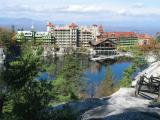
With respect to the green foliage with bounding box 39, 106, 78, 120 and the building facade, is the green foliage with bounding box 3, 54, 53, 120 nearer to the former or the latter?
the green foliage with bounding box 39, 106, 78, 120

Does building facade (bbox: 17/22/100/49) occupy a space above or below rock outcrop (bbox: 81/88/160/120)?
below

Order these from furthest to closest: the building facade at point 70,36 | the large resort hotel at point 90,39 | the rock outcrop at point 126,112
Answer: the building facade at point 70,36 → the large resort hotel at point 90,39 → the rock outcrop at point 126,112

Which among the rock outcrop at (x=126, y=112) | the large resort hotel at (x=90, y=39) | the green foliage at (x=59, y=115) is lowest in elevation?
the large resort hotel at (x=90, y=39)

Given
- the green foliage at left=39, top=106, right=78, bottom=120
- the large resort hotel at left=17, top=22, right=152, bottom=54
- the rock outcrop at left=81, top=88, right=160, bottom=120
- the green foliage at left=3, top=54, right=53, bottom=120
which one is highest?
the green foliage at left=3, top=54, right=53, bottom=120

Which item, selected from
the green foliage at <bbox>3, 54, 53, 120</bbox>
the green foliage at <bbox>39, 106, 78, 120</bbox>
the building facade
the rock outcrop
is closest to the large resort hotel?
the building facade

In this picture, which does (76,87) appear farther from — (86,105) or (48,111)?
(48,111)

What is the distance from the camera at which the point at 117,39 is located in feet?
476

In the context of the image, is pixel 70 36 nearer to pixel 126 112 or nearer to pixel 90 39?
pixel 90 39

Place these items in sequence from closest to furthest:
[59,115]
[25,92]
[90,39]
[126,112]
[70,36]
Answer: [59,115] → [25,92] → [126,112] → [70,36] → [90,39]

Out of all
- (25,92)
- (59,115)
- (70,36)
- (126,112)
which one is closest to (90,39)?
(70,36)

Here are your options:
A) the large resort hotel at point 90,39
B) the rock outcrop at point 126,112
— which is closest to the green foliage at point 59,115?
the rock outcrop at point 126,112

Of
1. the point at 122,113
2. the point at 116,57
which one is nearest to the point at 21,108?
the point at 122,113

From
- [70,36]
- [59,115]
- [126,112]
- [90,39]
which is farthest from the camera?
[90,39]

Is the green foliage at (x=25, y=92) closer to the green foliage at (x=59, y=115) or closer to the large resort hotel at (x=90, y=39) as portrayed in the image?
the green foliage at (x=59, y=115)
